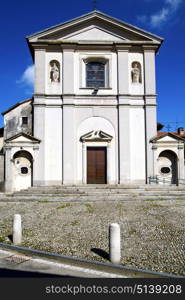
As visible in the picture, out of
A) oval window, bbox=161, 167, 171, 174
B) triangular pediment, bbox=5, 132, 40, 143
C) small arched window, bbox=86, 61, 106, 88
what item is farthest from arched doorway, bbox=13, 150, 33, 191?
oval window, bbox=161, 167, 171, 174

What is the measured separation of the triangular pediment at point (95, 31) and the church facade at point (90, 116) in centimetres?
7

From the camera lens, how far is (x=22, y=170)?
54.4 ft

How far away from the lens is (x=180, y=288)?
3656 millimetres

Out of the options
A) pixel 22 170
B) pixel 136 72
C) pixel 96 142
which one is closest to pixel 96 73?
pixel 136 72

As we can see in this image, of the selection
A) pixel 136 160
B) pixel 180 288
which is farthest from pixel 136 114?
pixel 180 288

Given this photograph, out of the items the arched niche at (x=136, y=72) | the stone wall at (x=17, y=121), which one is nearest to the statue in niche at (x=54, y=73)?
the stone wall at (x=17, y=121)

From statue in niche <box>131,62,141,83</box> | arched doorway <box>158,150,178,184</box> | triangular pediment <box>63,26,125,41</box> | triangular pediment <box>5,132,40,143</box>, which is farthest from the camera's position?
Result: triangular pediment <box>63,26,125,41</box>

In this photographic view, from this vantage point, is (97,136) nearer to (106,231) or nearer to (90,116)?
(90,116)

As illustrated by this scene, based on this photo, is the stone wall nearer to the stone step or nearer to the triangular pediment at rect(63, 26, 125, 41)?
the stone step

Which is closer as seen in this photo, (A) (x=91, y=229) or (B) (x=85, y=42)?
(A) (x=91, y=229)

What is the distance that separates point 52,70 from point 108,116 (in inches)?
207

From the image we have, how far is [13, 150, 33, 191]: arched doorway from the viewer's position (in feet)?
53.9

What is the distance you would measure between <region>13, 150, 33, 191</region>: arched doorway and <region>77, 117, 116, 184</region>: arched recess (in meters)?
3.34

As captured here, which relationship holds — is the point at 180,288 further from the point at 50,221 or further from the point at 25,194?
the point at 25,194
